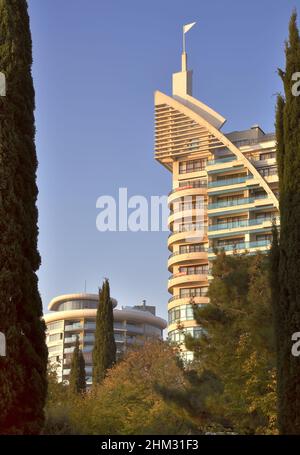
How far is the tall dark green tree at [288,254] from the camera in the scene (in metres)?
15.6

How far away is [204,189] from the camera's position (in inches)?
3351

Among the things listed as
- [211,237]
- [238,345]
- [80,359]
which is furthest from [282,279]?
[211,237]

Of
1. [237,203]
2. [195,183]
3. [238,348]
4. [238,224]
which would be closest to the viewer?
[238,348]

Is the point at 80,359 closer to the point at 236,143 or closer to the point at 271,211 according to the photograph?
the point at 271,211

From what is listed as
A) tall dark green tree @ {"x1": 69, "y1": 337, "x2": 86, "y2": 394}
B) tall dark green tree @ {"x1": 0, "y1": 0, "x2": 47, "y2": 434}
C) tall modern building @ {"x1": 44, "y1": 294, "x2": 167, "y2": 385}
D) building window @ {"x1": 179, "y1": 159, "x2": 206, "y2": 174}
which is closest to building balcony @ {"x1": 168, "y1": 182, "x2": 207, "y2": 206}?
building window @ {"x1": 179, "y1": 159, "x2": 206, "y2": 174}

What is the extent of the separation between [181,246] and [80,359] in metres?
31.8

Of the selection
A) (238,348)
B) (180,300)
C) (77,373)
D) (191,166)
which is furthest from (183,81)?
(238,348)

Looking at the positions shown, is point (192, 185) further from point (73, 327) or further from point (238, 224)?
point (73, 327)

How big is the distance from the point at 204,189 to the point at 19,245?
231 feet

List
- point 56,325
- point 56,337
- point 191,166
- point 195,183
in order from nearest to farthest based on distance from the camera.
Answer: point 195,183 → point 191,166 → point 56,337 → point 56,325

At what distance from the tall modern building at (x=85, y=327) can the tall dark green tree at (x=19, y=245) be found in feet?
370

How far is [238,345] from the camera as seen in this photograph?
23375 mm

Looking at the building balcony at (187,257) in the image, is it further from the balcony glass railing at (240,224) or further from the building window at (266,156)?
the building window at (266,156)

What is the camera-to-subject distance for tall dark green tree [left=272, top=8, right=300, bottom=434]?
51.2ft
